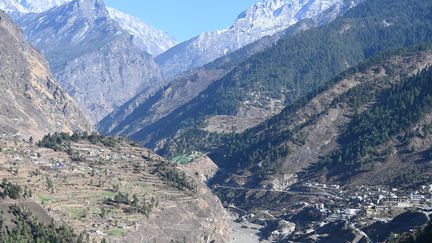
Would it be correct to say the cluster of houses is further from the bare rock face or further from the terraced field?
the terraced field

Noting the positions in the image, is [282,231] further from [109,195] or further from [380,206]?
[109,195]

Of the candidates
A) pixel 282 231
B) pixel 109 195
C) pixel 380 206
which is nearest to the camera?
pixel 109 195

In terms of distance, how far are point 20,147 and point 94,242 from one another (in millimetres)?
64426

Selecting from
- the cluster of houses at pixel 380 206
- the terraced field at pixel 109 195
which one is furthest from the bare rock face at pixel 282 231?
the terraced field at pixel 109 195

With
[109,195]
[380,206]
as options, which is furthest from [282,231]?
[109,195]

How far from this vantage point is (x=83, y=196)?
162 meters

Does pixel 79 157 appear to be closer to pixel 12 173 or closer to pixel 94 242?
pixel 12 173

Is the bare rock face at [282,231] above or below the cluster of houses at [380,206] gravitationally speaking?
below

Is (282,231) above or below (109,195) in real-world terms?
below

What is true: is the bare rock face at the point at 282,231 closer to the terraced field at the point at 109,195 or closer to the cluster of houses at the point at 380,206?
the cluster of houses at the point at 380,206

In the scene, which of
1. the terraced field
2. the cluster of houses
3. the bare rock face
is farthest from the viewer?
the bare rock face

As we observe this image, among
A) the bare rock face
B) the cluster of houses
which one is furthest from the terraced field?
the cluster of houses

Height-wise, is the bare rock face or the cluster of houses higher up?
the cluster of houses

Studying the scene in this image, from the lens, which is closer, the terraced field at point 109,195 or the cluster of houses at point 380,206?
the terraced field at point 109,195
